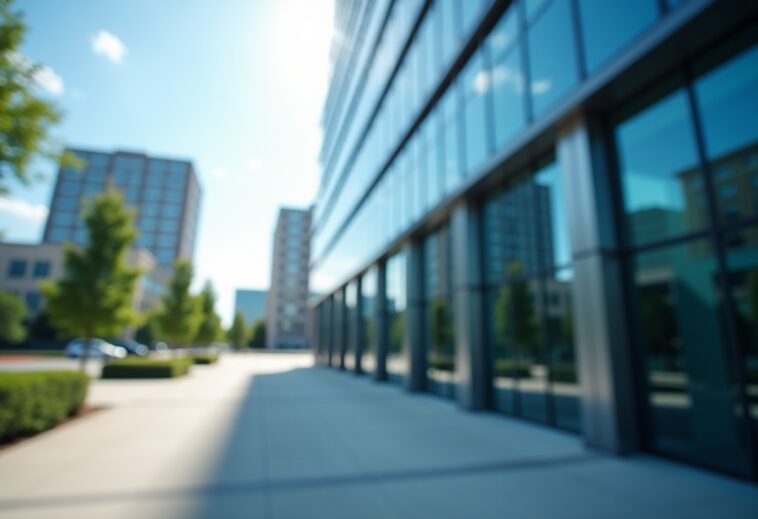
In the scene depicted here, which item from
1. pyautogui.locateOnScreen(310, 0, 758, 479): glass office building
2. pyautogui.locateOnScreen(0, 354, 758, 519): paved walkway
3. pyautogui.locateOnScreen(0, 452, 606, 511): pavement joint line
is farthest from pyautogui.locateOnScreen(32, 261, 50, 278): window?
pyautogui.locateOnScreen(0, 452, 606, 511): pavement joint line

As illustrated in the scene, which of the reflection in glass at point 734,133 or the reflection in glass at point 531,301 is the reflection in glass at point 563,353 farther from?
the reflection in glass at point 734,133

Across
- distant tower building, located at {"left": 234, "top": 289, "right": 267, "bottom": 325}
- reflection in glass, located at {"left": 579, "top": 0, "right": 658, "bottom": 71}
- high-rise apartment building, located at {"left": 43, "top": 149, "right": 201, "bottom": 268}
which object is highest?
high-rise apartment building, located at {"left": 43, "top": 149, "right": 201, "bottom": 268}

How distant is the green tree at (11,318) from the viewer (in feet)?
137

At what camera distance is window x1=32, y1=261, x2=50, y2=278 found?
178 ft

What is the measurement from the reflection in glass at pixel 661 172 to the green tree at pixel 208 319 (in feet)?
135

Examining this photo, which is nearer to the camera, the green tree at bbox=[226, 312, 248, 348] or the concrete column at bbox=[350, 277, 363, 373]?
the concrete column at bbox=[350, 277, 363, 373]

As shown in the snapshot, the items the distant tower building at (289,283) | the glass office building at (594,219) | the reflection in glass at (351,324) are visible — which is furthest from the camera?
the distant tower building at (289,283)

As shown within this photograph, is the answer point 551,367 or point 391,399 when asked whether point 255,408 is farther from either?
point 551,367

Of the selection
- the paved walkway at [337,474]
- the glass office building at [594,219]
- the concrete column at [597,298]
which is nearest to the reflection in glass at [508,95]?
the glass office building at [594,219]

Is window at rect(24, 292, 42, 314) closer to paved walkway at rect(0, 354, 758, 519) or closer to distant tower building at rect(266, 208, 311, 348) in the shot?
distant tower building at rect(266, 208, 311, 348)

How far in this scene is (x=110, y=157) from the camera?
282ft

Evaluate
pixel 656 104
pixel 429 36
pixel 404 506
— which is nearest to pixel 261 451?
pixel 404 506

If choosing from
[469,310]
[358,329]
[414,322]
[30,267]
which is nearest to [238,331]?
[30,267]

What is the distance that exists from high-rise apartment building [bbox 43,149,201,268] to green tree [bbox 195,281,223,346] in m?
44.8
